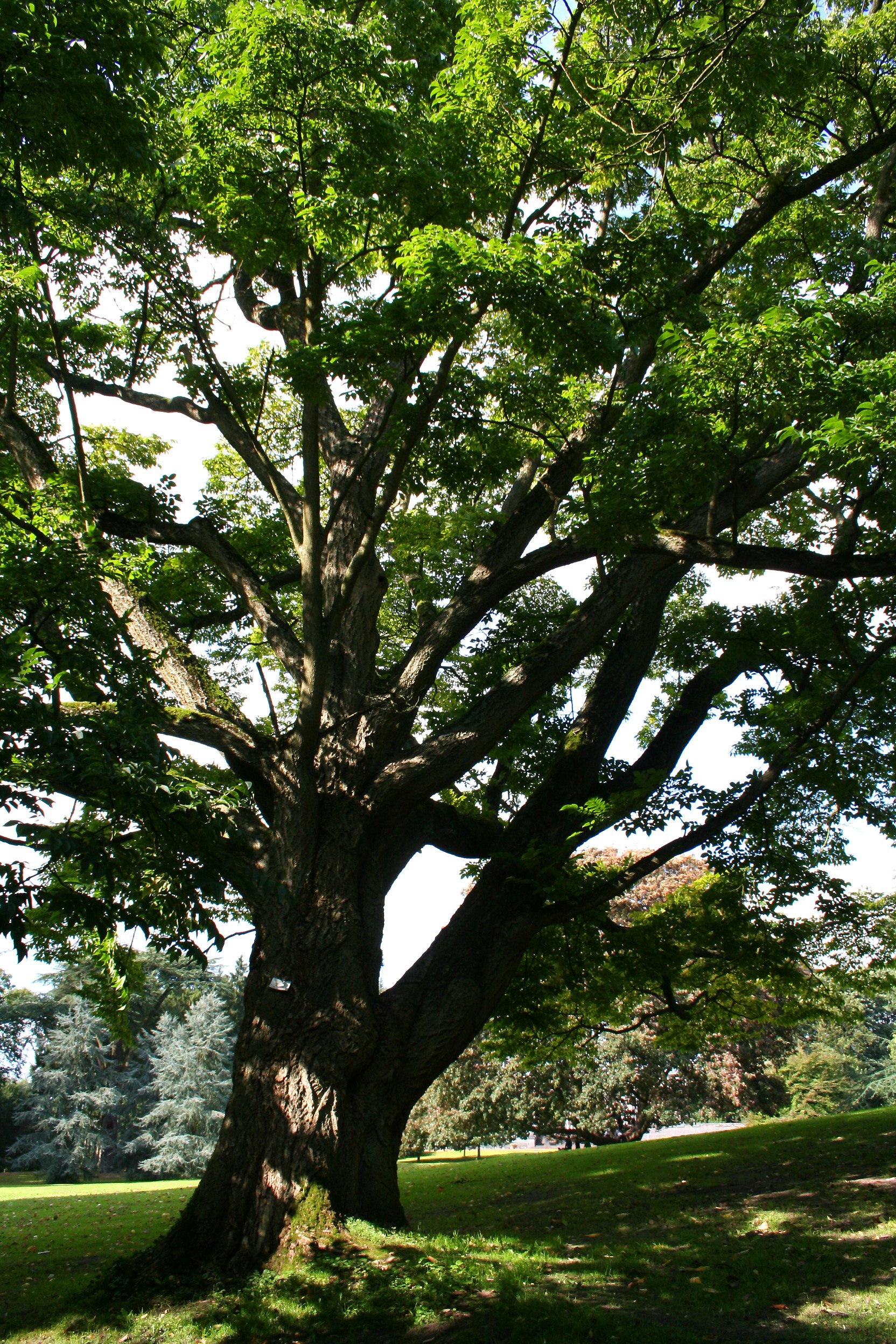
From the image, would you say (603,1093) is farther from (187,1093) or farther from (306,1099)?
(187,1093)

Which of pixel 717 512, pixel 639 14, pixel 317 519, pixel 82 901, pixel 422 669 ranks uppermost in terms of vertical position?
pixel 639 14

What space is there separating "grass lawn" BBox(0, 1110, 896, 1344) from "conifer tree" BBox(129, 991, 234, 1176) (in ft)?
81.2

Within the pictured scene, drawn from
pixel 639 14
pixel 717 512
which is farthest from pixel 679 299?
pixel 639 14

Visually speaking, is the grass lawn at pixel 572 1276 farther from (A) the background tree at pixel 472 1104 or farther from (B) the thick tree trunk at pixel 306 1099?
(A) the background tree at pixel 472 1104

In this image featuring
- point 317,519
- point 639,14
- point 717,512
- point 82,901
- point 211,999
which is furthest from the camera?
point 211,999

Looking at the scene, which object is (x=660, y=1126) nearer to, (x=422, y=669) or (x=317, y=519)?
(x=422, y=669)

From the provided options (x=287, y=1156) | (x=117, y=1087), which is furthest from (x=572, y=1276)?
(x=117, y=1087)

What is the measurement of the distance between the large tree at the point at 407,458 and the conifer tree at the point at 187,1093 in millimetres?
27915

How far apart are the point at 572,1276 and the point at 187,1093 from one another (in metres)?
31.4

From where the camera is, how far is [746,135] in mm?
7574

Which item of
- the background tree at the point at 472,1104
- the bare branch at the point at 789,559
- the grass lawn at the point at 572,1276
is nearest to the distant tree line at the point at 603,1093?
the background tree at the point at 472,1104

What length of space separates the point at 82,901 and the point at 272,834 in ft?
11.0

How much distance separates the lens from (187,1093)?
32062mm

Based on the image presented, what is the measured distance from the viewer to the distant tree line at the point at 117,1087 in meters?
30.9
